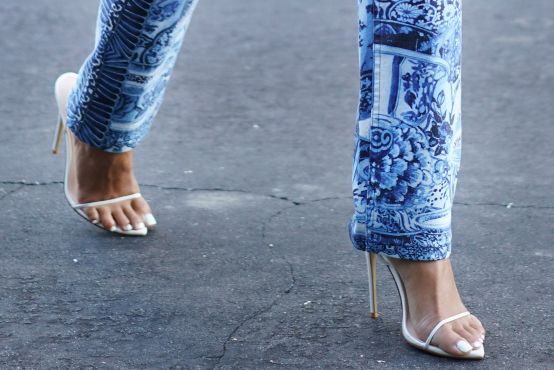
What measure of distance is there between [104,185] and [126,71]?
33cm

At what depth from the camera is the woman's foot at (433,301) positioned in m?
2.16

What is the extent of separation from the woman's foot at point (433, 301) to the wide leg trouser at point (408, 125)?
0.03 metres

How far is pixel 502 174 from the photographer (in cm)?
326

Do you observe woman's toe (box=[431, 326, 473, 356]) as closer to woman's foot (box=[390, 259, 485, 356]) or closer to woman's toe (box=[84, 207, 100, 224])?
woman's foot (box=[390, 259, 485, 356])

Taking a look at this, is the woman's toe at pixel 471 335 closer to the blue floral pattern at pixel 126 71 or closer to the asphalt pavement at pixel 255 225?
the asphalt pavement at pixel 255 225

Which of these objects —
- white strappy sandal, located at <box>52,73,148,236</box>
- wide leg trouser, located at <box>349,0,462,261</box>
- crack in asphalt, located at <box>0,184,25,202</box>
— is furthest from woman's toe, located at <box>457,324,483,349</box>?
crack in asphalt, located at <box>0,184,25,202</box>

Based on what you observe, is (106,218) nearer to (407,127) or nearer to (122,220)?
(122,220)

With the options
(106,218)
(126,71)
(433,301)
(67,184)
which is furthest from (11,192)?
(433,301)

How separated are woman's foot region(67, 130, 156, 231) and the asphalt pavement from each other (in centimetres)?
5

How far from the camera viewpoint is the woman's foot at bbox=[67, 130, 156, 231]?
279 centimetres

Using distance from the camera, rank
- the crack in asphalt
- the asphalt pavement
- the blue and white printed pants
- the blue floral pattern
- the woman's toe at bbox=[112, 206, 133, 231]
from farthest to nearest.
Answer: the crack in asphalt, the woman's toe at bbox=[112, 206, 133, 231], the blue floral pattern, the asphalt pavement, the blue and white printed pants

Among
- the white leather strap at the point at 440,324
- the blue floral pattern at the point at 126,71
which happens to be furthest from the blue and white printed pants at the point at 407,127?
the blue floral pattern at the point at 126,71

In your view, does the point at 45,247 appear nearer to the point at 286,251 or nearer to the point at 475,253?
the point at 286,251

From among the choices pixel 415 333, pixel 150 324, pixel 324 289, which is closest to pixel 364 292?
pixel 324 289
